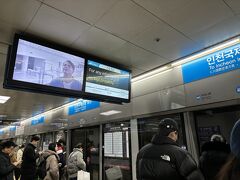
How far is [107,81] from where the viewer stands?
2.81 m

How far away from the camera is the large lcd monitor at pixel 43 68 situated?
81.9 inches

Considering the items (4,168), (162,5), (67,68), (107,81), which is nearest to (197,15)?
(162,5)

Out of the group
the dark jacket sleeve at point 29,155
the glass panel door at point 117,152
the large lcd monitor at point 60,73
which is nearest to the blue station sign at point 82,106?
the glass panel door at point 117,152

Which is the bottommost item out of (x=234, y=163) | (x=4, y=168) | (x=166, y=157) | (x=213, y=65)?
(x=4, y=168)

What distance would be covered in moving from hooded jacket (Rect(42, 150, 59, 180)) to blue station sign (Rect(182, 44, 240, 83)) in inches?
111

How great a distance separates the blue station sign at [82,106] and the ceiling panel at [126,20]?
3.24 metres

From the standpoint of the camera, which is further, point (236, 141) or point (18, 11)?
point (18, 11)

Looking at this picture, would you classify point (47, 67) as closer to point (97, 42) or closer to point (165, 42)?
point (97, 42)

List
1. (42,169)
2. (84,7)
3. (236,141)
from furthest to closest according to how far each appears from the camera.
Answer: (42,169) → (84,7) → (236,141)

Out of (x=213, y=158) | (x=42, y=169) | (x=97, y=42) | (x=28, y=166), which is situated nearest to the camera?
(x=213, y=158)

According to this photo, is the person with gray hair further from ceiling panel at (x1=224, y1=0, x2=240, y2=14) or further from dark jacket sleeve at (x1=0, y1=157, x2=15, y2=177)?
ceiling panel at (x1=224, y1=0, x2=240, y2=14)

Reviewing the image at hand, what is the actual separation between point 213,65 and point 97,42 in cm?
178

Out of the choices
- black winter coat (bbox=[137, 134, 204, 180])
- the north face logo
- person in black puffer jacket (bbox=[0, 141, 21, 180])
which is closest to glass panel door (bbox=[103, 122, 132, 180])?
person in black puffer jacket (bbox=[0, 141, 21, 180])

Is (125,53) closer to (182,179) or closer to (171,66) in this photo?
(171,66)
